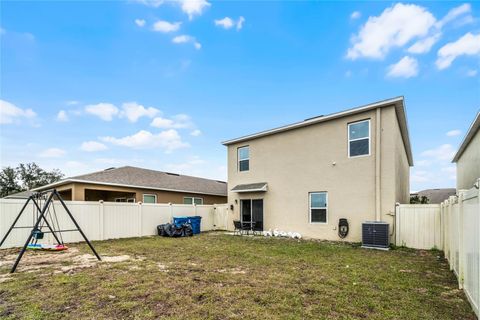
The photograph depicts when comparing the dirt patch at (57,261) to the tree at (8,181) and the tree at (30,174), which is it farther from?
the tree at (8,181)

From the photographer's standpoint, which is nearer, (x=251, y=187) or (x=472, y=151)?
(x=472, y=151)

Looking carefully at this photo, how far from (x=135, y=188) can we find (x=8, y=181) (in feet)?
105

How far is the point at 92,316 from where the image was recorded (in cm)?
348

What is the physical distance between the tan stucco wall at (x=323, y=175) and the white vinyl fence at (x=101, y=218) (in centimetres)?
381

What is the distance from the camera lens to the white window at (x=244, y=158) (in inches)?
592

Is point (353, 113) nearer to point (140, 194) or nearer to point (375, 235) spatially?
point (375, 235)

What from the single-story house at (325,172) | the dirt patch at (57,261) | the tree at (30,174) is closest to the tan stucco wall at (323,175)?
the single-story house at (325,172)

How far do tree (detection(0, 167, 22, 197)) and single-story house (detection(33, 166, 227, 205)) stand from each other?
80.4 ft

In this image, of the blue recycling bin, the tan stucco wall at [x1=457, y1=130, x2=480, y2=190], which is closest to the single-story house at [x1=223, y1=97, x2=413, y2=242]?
the blue recycling bin

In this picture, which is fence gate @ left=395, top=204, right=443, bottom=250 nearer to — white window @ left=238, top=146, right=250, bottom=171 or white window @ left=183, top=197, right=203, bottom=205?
white window @ left=238, top=146, right=250, bottom=171

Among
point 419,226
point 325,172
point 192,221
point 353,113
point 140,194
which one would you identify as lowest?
point 192,221

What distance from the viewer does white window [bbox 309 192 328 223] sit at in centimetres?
1163

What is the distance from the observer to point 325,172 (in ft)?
38.4

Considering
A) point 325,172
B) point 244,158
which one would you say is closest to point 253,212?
point 244,158
